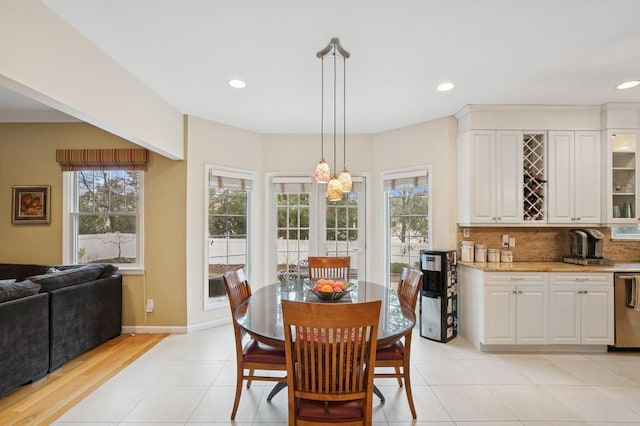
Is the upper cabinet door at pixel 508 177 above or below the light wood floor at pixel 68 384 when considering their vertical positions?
above

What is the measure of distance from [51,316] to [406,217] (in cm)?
403

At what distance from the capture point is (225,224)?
4.15m

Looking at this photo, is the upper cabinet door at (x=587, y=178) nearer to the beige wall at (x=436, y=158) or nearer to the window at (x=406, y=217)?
the beige wall at (x=436, y=158)

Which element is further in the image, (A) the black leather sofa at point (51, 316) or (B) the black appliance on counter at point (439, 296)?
Answer: (B) the black appliance on counter at point (439, 296)

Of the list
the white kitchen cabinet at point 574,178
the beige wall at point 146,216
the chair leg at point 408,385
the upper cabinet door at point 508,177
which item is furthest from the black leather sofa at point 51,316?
the white kitchen cabinet at point 574,178

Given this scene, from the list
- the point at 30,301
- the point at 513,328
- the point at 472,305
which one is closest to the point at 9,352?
the point at 30,301

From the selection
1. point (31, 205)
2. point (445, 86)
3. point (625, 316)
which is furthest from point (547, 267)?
point (31, 205)

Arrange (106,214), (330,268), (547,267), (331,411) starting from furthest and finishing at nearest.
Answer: (106,214), (330,268), (547,267), (331,411)

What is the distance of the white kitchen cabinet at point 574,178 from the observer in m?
3.45

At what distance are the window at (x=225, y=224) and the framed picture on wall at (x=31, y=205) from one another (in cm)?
197

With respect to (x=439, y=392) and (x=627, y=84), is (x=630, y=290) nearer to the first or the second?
(x=627, y=84)

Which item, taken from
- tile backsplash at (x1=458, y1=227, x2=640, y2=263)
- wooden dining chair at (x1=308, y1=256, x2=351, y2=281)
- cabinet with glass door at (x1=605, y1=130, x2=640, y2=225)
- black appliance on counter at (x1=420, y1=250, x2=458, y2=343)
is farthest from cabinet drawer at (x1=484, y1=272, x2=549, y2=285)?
wooden dining chair at (x1=308, y1=256, x2=351, y2=281)

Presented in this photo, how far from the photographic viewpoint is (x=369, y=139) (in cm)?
450

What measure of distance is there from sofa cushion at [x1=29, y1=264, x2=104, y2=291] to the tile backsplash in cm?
437
